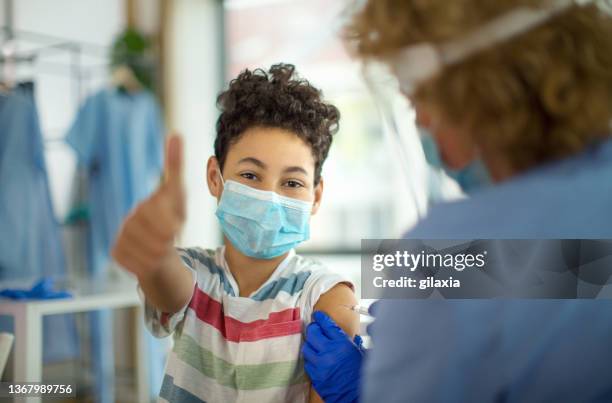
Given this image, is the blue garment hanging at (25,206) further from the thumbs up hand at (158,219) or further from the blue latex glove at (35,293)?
the thumbs up hand at (158,219)

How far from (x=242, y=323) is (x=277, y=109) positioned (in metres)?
0.38

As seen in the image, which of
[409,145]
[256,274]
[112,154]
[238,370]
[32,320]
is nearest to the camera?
[409,145]

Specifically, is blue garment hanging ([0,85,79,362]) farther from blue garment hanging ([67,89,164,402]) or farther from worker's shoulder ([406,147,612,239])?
worker's shoulder ([406,147,612,239])

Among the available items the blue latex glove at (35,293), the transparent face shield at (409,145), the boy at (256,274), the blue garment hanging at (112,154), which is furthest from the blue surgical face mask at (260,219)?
the blue garment hanging at (112,154)

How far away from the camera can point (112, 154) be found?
A: 2391mm

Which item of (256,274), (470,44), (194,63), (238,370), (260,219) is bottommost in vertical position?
(238,370)

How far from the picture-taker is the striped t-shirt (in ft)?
3.19

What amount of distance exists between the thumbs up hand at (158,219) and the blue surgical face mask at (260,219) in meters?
0.28

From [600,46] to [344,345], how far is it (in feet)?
1.90

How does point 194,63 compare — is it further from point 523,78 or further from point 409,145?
point 523,78

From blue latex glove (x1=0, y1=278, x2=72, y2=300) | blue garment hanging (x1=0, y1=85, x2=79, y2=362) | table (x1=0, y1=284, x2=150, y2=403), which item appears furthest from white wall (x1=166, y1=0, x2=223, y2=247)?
blue latex glove (x1=0, y1=278, x2=72, y2=300)

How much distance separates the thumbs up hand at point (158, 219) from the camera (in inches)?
26.9

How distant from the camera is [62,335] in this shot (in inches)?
69.7

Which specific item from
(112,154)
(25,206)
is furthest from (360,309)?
(112,154)
